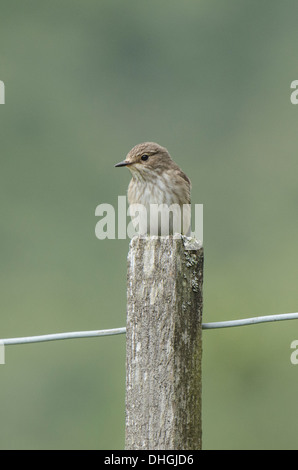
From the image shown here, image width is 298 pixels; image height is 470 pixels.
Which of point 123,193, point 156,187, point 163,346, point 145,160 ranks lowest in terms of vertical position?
point 163,346

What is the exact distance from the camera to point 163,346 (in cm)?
405

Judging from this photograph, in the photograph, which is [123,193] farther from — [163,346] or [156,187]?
[163,346]

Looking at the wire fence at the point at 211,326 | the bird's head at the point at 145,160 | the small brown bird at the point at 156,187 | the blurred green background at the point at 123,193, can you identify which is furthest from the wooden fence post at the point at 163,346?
the blurred green background at the point at 123,193

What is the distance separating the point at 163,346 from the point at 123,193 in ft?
48.1

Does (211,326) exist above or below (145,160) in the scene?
below

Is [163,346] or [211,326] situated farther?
[211,326]

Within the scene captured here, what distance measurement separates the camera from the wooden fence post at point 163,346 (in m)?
4.05

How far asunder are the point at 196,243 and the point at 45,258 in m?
17.1

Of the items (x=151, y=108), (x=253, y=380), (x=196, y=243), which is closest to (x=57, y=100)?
(x=151, y=108)

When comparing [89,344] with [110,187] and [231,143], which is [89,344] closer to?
[110,187]

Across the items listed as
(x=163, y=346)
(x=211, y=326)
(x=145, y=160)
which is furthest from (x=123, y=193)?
(x=163, y=346)

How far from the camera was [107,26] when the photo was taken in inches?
1139

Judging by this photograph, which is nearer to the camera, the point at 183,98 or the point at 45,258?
the point at 45,258

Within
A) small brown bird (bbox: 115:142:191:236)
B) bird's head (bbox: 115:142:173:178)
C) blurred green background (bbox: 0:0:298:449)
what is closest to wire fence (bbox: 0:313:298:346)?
small brown bird (bbox: 115:142:191:236)
